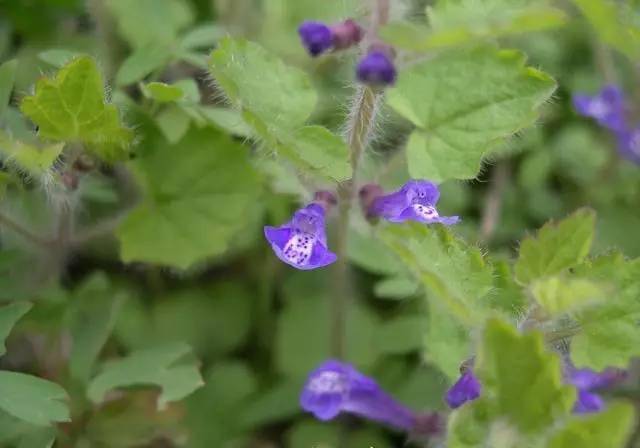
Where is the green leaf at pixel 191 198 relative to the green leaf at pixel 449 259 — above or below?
below

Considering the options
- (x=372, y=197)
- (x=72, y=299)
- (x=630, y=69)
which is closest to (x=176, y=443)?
(x=72, y=299)

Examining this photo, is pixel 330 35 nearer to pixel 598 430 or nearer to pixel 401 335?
pixel 598 430

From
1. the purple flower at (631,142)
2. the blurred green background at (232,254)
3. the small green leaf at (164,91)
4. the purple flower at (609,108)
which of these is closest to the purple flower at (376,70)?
the blurred green background at (232,254)

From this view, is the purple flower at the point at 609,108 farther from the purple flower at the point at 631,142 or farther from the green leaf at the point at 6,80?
the green leaf at the point at 6,80

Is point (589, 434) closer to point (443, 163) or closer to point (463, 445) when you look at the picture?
point (463, 445)

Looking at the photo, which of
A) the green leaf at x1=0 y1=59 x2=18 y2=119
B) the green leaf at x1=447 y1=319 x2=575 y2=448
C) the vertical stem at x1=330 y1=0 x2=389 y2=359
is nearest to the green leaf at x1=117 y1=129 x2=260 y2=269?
the vertical stem at x1=330 y1=0 x2=389 y2=359

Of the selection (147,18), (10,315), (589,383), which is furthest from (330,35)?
(147,18)
